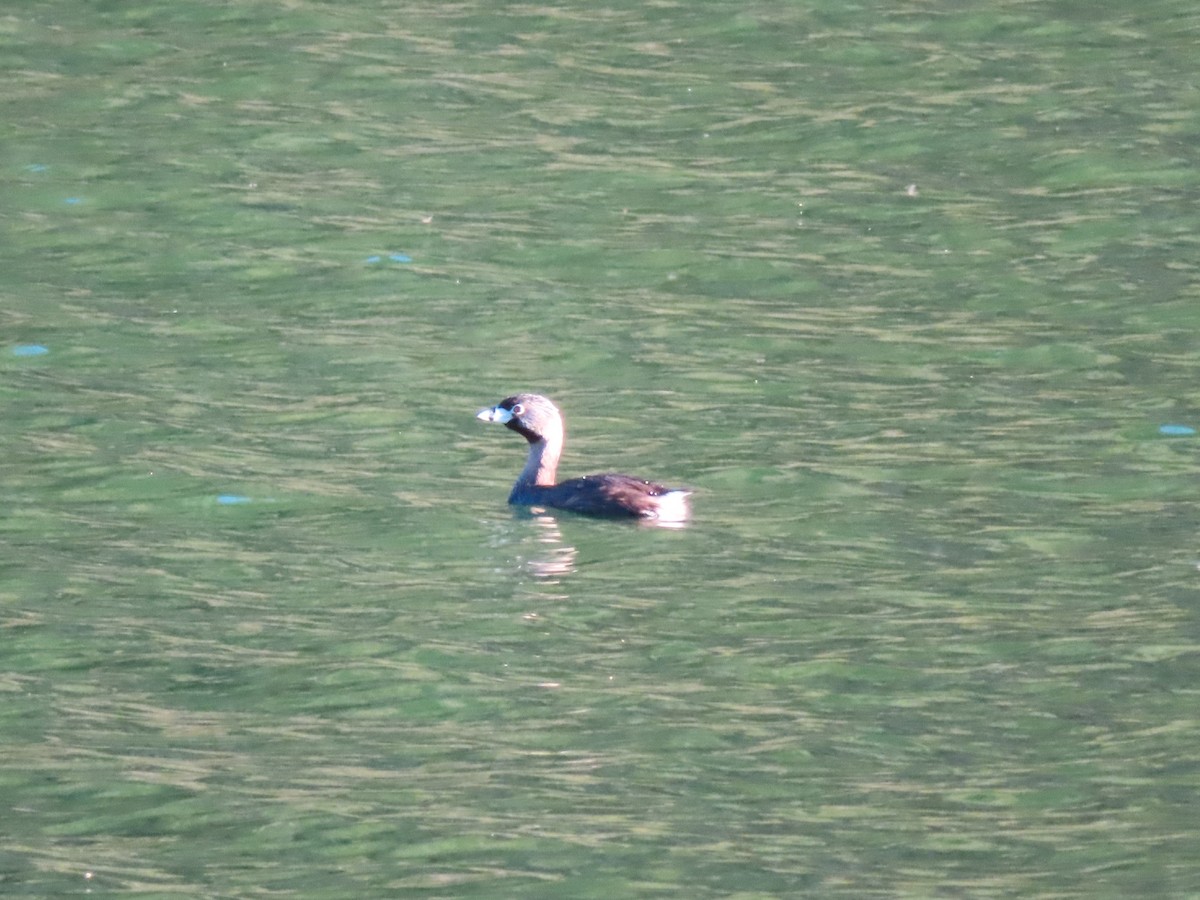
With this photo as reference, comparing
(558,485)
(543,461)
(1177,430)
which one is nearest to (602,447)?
(543,461)

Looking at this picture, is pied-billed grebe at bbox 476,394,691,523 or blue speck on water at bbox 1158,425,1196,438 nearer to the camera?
pied-billed grebe at bbox 476,394,691,523

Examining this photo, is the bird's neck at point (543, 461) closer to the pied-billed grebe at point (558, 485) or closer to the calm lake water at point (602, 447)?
the pied-billed grebe at point (558, 485)

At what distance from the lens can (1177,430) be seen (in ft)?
48.4

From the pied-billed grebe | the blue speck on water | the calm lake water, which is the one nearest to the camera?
the calm lake water

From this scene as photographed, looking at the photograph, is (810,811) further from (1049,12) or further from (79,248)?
(1049,12)

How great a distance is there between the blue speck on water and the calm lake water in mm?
163

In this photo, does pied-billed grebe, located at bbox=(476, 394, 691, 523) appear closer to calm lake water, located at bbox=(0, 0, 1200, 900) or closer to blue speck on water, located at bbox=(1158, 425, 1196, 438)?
calm lake water, located at bbox=(0, 0, 1200, 900)

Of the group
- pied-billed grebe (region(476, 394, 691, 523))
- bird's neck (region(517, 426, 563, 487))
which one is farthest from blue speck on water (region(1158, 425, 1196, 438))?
bird's neck (region(517, 426, 563, 487))

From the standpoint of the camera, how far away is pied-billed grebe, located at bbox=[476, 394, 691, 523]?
13.2 m

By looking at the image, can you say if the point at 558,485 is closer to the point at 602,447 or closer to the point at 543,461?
the point at 543,461

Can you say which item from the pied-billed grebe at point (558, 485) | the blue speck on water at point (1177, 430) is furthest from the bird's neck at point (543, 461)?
the blue speck on water at point (1177, 430)

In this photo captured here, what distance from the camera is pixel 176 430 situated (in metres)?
15.1

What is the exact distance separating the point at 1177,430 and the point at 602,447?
3370mm

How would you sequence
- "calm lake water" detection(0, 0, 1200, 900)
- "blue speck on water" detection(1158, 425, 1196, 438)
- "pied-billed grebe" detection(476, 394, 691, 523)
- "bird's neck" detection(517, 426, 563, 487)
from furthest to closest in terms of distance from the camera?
"blue speck on water" detection(1158, 425, 1196, 438), "bird's neck" detection(517, 426, 563, 487), "pied-billed grebe" detection(476, 394, 691, 523), "calm lake water" detection(0, 0, 1200, 900)
